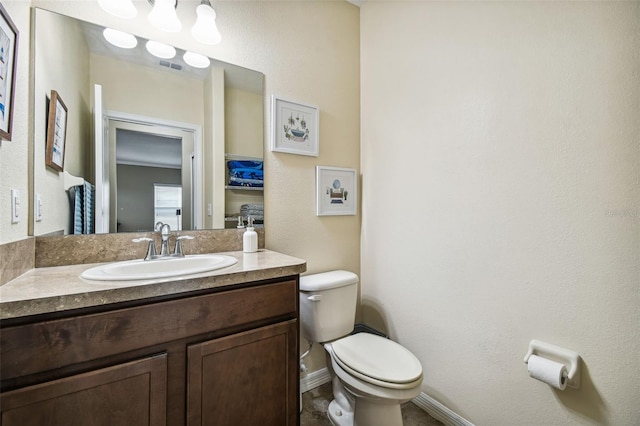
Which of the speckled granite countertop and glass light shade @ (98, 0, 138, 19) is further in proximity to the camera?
glass light shade @ (98, 0, 138, 19)

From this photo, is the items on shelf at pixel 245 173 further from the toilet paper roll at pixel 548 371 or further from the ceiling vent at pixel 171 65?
the toilet paper roll at pixel 548 371

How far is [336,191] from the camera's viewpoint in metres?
1.89

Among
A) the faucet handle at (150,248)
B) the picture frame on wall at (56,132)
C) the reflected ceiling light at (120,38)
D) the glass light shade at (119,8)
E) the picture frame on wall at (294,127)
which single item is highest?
the glass light shade at (119,8)

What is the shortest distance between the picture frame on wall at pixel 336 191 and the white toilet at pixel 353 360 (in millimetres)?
446

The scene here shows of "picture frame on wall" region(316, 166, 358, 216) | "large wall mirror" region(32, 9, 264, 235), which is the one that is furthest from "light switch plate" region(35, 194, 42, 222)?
"picture frame on wall" region(316, 166, 358, 216)

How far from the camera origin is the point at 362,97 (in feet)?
6.63

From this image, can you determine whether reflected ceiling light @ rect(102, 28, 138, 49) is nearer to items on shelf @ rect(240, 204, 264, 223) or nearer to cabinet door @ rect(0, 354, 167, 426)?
items on shelf @ rect(240, 204, 264, 223)

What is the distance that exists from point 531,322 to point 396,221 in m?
0.82

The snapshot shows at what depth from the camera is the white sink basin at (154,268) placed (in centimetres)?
91

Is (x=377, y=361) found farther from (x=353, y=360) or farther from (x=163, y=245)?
(x=163, y=245)

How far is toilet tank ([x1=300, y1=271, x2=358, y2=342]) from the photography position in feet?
4.93

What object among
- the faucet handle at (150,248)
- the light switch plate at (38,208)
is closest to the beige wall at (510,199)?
the faucet handle at (150,248)

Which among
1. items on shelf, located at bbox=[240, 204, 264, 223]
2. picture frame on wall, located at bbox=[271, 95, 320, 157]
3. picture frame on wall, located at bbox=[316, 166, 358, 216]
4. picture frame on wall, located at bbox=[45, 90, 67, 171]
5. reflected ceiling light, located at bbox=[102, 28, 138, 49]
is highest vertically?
reflected ceiling light, located at bbox=[102, 28, 138, 49]

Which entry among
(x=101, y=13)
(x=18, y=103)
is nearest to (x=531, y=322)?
(x=18, y=103)
